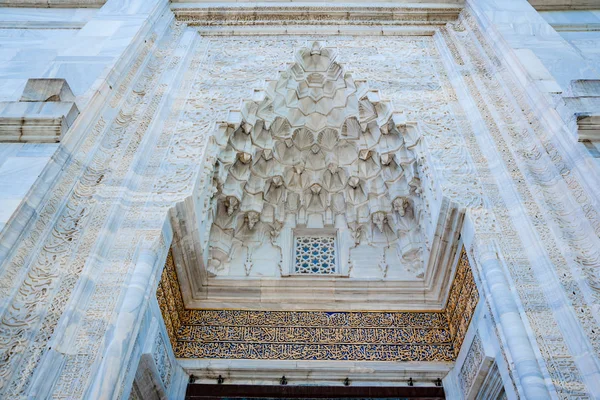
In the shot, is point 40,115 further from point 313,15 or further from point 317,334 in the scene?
point 313,15

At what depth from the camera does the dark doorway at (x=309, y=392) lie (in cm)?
323

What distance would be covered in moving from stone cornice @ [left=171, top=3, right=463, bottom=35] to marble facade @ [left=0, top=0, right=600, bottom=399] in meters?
0.02

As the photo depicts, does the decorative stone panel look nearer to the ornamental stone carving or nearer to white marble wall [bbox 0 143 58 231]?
the ornamental stone carving

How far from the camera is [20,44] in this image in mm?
4379

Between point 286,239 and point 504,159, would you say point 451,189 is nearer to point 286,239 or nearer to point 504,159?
point 504,159

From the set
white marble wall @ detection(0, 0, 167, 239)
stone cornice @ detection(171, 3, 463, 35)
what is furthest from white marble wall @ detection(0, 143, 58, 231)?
stone cornice @ detection(171, 3, 463, 35)

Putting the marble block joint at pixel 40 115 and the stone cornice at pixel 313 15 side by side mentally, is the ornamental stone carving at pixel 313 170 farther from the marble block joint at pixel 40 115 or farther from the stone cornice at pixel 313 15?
the marble block joint at pixel 40 115

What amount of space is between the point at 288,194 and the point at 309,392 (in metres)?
1.54

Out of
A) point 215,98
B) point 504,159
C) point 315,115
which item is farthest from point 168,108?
point 504,159

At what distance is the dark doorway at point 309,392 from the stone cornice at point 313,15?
9.73 feet

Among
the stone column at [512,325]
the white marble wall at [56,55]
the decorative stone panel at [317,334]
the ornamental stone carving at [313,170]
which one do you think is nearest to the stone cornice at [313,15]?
the white marble wall at [56,55]

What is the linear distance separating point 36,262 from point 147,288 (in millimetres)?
496

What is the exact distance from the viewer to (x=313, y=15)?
4.64 metres

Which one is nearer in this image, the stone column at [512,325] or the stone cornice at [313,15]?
the stone column at [512,325]
